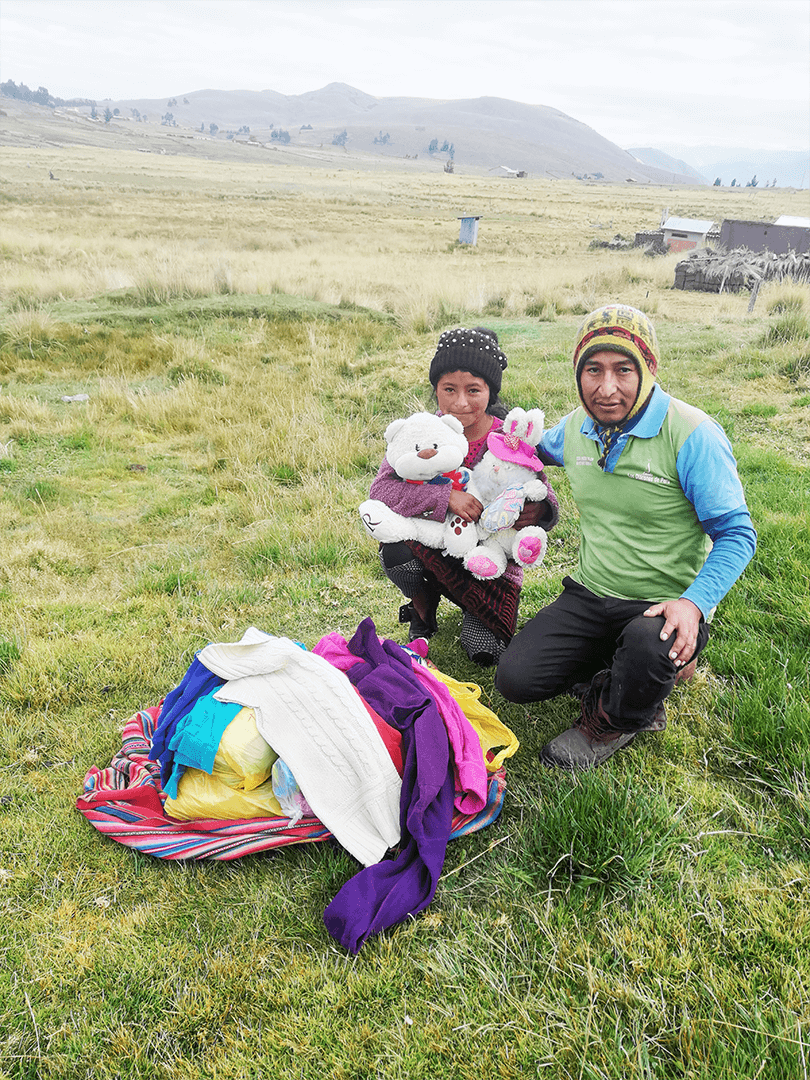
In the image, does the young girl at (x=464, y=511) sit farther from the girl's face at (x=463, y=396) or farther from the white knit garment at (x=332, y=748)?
the white knit garment at (x=332, y=748)

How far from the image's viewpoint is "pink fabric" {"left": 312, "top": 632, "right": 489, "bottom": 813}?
7.36 feet

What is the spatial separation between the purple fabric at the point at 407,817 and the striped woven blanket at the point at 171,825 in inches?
6.4

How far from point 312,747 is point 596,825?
3.16ft

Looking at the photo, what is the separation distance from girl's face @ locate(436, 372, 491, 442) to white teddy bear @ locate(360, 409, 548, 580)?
0.13m

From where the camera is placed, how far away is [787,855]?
1.97 metres

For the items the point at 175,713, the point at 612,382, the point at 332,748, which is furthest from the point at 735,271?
the point at 175,713

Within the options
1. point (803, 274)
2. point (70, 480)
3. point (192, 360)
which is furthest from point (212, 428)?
point (803, 274)

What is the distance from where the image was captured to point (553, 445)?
9.65 feet

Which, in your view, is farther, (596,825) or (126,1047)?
(596,825)

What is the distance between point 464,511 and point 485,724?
0.97 meters

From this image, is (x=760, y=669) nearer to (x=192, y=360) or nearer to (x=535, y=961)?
(x=535, y=961)

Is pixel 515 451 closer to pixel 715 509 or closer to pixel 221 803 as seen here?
pixel 715 509

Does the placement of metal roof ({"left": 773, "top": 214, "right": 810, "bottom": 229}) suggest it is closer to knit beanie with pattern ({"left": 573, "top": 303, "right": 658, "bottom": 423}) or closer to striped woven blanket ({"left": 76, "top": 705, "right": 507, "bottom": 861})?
knit beanie with pattern ({"left": 573, "top": 303, "right": 658, "bottom": 423})

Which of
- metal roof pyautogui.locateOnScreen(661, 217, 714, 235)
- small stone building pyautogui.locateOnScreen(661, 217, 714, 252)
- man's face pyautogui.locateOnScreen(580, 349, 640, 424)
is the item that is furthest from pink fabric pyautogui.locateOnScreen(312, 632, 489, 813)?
metal roof pyautogui.locateOnScreen(661, 217, 714, 235)
